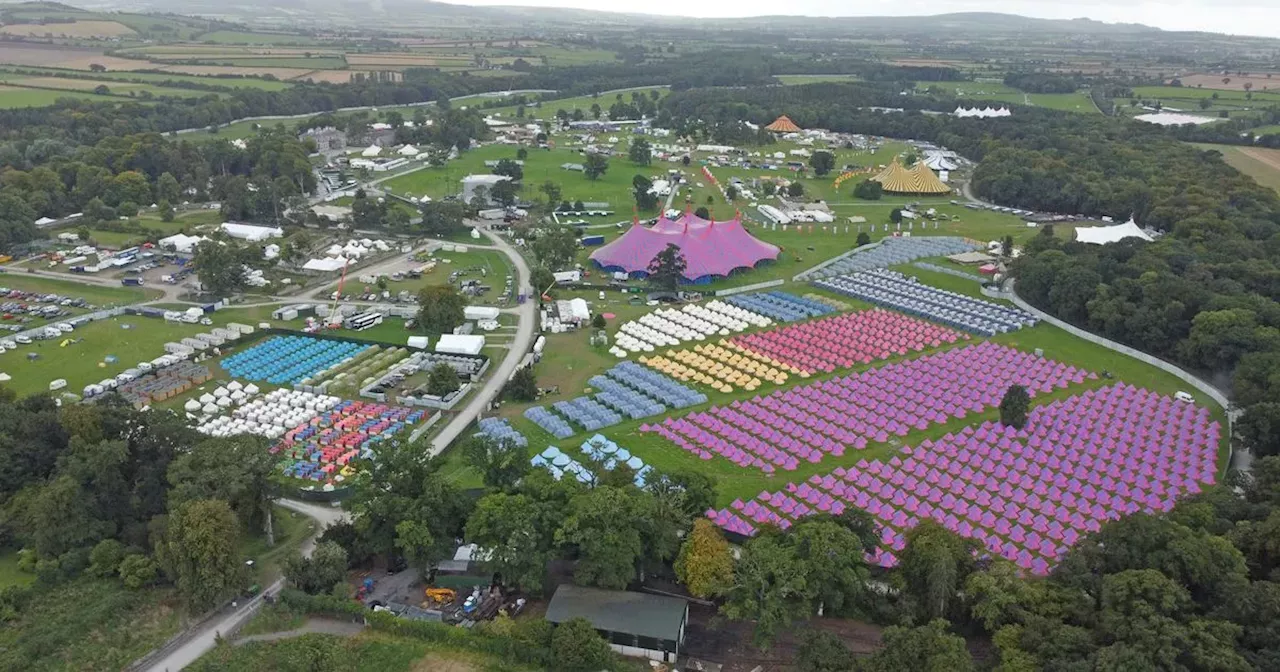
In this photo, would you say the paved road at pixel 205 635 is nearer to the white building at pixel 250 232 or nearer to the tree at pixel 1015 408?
the tree at pixel 1015 408

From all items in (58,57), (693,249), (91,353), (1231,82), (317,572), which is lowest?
(91,353)

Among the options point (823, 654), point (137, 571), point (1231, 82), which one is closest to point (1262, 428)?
point (823, 654)

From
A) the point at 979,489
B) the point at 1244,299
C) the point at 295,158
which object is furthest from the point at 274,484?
the point at 295,158

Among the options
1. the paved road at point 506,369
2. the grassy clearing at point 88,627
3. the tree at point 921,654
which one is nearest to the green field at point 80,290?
the paved road at point 506,369

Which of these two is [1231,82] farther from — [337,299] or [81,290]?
[81,290]

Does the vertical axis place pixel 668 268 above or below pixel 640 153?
below

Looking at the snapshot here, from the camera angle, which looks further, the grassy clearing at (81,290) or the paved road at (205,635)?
the grassy clearing at (81,290)

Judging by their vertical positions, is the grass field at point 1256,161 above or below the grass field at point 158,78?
above
